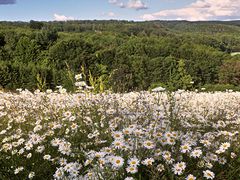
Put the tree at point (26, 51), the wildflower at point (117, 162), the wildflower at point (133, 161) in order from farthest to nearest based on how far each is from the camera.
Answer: the tree at point (26, 51) < the wildflower at point (133, 161) < the wildflower at point (117, 162)

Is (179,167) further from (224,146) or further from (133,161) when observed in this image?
(224,146)

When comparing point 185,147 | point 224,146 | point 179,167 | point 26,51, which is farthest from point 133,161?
point 26,51

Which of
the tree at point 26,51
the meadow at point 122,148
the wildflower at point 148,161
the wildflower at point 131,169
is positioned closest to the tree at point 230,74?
the tree at point 26,51

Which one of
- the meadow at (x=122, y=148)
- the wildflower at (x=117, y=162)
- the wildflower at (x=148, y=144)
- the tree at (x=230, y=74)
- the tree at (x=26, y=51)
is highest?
the wildflower at (x=148, y=144)

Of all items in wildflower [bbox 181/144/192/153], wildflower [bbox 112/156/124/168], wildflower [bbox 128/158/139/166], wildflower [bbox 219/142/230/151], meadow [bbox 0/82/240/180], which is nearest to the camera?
wildflower [bbox 112/156/124/168]

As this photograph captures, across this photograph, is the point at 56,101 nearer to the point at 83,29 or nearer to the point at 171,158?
the point at 171,158

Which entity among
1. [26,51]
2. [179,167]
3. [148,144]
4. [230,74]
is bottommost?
[230,74]

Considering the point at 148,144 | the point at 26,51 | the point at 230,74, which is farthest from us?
the point at 26,51

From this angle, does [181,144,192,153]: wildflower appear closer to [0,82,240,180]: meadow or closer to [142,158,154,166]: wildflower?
[0,82,240,180]: meadow

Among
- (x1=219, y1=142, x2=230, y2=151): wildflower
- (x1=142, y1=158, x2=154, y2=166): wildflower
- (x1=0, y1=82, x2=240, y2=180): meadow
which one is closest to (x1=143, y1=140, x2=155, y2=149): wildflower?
(x1=0, y1=82, x2=240, y2=180): meadow

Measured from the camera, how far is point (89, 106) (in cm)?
369

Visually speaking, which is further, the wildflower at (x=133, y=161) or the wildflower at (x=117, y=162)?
the wildflower at (x=133, y=161)

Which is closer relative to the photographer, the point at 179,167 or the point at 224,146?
the point at 179,167

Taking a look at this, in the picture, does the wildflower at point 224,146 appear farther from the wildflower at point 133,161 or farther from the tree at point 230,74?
the tree at point 230,74
